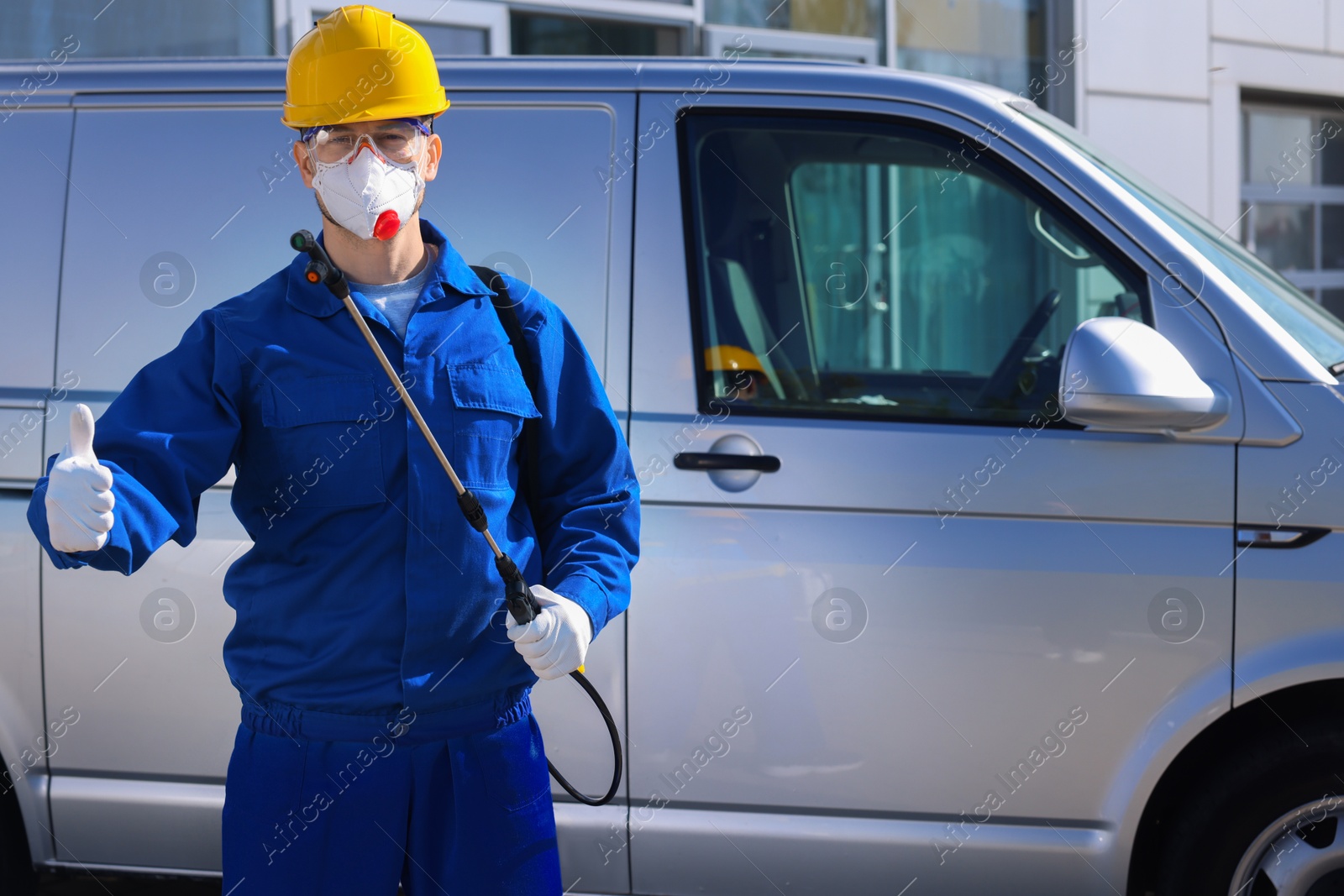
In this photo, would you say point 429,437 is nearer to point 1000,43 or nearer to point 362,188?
point 362,188

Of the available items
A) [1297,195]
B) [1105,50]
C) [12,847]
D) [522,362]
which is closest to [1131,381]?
[522,362]

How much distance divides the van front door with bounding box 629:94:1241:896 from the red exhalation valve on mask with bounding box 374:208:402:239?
0.97 meters

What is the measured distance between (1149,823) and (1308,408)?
0.94 m

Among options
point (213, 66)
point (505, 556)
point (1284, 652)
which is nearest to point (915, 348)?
point (1284, 652)

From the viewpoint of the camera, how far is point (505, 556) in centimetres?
177

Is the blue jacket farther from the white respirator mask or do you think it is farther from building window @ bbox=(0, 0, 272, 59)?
building window @ bbox=(0, 0, 272, 59)

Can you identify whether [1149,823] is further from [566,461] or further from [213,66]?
[213,66]

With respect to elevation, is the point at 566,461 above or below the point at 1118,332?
below

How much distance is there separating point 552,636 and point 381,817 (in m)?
0.37

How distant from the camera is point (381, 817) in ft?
5.84

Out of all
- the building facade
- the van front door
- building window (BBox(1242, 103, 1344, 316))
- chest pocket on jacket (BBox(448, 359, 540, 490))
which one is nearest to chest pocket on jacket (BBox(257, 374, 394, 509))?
chest pocket on jacket (BBox(448, 359, 540, 490))

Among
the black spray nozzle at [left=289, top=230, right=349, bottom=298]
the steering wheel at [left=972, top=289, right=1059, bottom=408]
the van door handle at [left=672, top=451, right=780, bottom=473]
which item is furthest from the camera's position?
the steering wheel at [left=972, top=289, right=1059, bottom=408]

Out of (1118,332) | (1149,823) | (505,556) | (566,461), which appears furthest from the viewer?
(1149,823)

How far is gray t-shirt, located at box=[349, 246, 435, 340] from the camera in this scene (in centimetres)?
187
